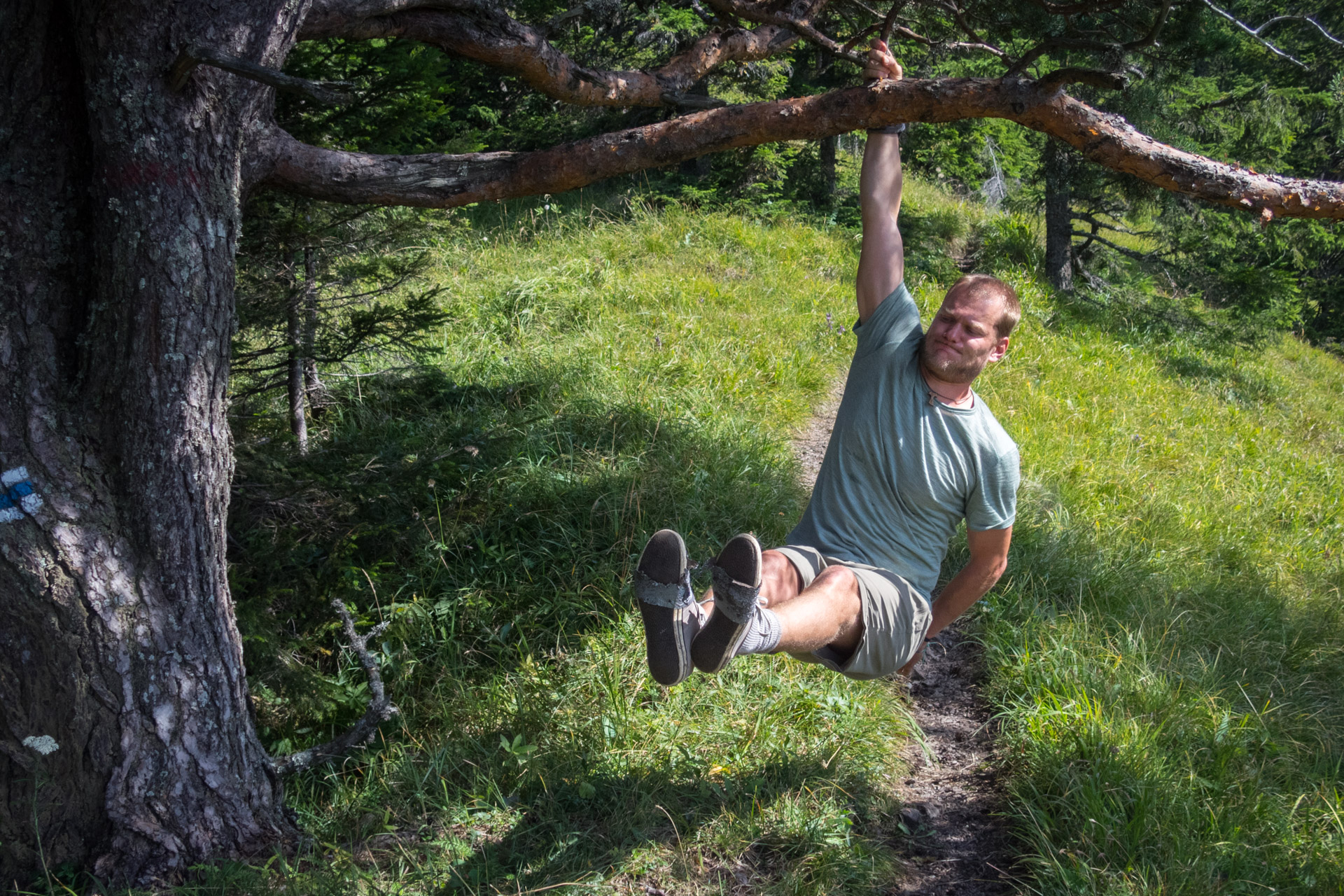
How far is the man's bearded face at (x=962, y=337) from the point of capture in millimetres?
3111

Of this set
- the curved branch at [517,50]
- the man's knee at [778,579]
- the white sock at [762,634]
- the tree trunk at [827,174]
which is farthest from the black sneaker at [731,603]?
the tree trunk at [827,174]

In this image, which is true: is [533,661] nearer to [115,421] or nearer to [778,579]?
[778,579]

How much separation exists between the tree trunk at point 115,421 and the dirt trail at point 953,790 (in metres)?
2.53

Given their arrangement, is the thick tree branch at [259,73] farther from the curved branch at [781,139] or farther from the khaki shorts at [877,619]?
the khaki shorts at [877,619]

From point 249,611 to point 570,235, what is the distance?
6515 mm

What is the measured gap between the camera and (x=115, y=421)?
2.58 meters

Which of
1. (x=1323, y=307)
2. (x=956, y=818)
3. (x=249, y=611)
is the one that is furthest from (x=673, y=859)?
(x=1323, y=307)

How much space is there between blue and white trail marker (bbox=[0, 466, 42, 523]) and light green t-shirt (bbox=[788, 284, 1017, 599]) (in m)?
2.51

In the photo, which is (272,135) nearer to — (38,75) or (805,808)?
(38,75)

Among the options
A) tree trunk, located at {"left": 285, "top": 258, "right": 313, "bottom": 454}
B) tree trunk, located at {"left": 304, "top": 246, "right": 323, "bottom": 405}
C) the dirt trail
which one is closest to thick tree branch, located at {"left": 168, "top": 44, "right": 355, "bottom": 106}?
tree trunk, located at {"left": 304, "top": 246, "right": 323, "bottom": 405}

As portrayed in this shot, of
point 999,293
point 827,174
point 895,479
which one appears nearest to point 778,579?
point 895,479

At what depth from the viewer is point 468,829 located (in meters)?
3.12

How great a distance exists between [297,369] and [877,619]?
354 centimetres

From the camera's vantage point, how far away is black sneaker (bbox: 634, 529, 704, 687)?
2.55m
